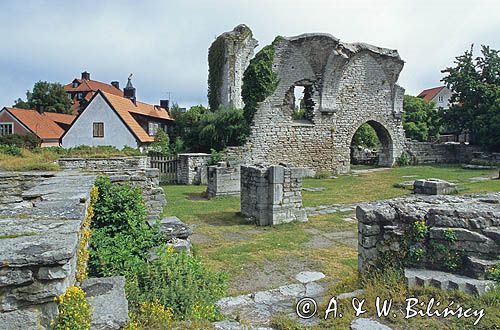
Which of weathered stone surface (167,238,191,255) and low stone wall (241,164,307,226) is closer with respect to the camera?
weathered stone surface (167,238,191,255)

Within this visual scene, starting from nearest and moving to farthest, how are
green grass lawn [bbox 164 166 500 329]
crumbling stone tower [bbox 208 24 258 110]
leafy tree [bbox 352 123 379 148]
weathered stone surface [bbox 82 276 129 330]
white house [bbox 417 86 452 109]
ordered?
1. weathered stone surface [bbox 82 276 129 330]
2. green grass lawn [bbox 164 166 500 329]
3. crumbling stone tower [bbox 208 24 258 110]
4. leafy tree [bbox 352 123 379 148]
5. white house [bbox 417 86 452 109]

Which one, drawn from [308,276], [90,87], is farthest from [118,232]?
[90,87]

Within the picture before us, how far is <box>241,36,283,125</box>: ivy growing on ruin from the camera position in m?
19.4

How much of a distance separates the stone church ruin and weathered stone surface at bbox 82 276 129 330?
15.9m

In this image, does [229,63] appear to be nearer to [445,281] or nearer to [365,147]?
[365,147]

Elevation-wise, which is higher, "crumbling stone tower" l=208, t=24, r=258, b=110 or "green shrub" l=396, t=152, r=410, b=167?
"crumbling stone tower" l=208, t=24, r=258, b=110

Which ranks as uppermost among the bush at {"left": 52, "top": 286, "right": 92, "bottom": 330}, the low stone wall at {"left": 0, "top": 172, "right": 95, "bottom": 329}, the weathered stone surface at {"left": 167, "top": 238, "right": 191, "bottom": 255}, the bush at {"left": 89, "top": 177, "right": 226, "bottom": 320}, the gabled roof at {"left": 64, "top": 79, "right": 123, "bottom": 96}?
the gabled roof at {"left": 64, "top": 79, "right": 123, "bottom": 96}

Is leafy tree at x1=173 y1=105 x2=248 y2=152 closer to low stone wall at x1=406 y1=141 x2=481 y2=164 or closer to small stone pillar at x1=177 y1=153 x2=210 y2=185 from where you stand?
small stone pillar at x1=177 y1=153 x2=210 y2=185

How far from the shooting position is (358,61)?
72.5 feet

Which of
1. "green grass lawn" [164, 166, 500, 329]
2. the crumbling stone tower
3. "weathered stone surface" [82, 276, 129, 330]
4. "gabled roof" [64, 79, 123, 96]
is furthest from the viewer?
"gabled roof" [64, 79, 123, 96]

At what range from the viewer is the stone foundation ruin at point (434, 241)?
3.93 meters

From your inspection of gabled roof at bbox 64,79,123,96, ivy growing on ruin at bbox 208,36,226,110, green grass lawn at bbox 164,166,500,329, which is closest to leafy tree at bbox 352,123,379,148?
ivy growing on ruin at bbox 208,36,226,110

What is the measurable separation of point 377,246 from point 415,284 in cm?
76

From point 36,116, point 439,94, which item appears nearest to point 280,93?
point 36,116
